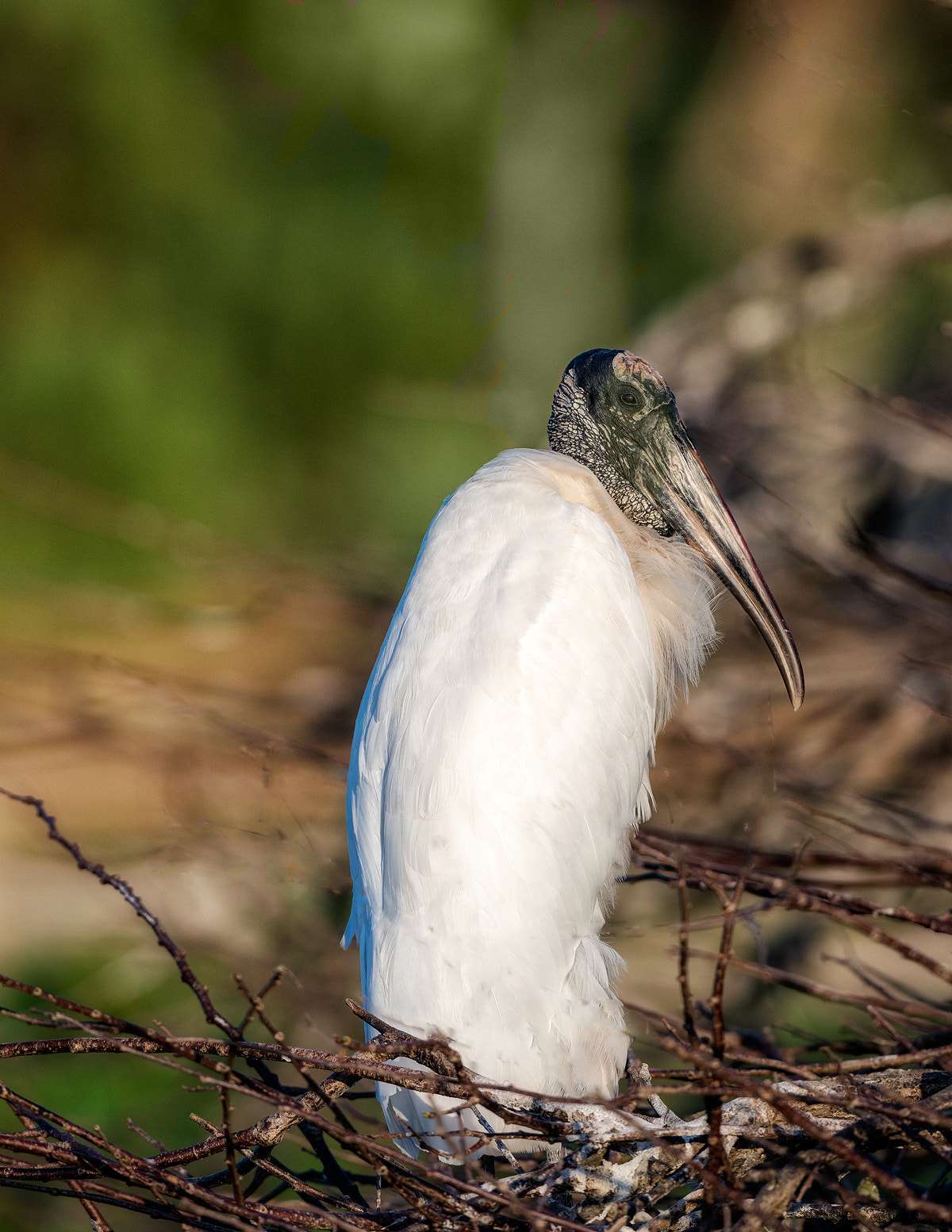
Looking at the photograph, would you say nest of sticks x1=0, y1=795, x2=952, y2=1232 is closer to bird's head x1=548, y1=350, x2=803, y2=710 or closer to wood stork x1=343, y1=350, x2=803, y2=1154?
wood stork x1=343, y1=350, x2=803, y2=1154

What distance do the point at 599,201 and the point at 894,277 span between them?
3856 millimetres

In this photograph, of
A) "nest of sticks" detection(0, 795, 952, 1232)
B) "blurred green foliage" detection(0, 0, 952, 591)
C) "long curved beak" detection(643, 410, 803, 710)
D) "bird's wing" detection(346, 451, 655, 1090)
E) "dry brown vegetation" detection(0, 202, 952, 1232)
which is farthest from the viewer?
"blurred green foliage" detection(0, 0, 952, 591)

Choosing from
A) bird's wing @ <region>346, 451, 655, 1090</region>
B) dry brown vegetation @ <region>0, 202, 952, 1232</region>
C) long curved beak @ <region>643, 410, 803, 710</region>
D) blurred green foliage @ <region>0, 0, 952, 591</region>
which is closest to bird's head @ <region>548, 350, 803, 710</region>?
long curved beak @ <region>643, 410, 803, 710</region>

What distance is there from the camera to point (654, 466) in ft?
7.45

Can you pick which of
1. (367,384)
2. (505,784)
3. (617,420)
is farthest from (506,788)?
(367,384)

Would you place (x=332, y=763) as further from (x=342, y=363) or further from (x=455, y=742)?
(x=342, y=363)

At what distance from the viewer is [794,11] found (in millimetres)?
5508

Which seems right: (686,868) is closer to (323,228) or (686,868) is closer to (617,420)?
(617,420)

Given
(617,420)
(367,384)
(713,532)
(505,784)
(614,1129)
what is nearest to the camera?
(614,1129)

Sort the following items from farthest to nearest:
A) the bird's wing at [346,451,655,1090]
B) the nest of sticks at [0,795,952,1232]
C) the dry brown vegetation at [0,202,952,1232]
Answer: the bird's wing at [346,451,655,1090]
the dry brown vegetation at [0,202,952,1232]
the nest of sticks at [0,795,952,1232]

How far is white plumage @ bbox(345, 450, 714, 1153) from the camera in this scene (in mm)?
1824

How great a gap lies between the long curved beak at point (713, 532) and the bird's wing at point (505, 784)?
223 millimetres

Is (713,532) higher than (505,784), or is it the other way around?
(713,532)

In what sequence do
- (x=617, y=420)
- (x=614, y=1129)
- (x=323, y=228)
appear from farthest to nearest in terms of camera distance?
1. (x=323, y=228)
2. (x=617, y=420)
3. (x=614, y=1129)
